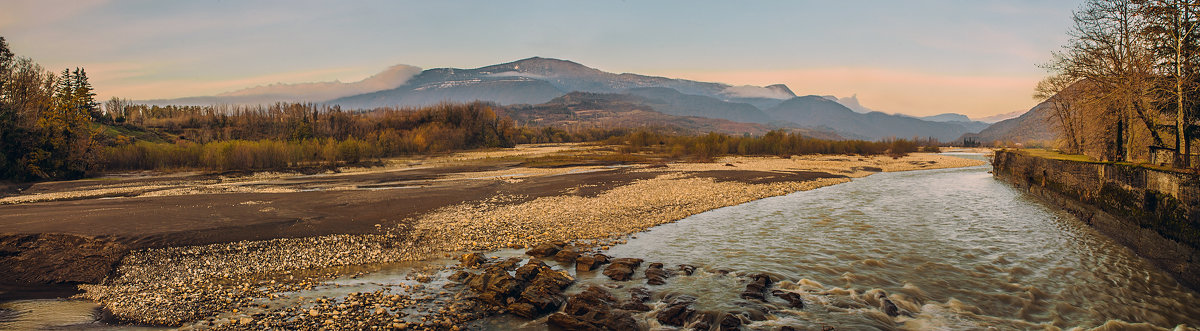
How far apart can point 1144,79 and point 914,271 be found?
43.9ft

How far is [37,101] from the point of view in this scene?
3131 centimetres

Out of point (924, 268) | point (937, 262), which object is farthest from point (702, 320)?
point (937, 262)

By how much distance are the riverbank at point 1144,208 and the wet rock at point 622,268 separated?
37.7 ft

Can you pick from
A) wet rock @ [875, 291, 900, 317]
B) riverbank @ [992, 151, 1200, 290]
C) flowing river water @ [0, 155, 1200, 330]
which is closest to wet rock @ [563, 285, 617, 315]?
flowing river water @ [0, 155, 1200, 330]

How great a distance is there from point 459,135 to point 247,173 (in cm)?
4210

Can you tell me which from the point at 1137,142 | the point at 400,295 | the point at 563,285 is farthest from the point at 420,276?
the point at 1137,142

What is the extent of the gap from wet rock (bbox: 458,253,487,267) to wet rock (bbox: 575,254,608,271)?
2.22m

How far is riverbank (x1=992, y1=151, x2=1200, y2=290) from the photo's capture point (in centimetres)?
1141

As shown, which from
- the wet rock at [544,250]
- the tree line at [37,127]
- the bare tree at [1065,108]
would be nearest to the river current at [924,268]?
the wet rock at [544,250]

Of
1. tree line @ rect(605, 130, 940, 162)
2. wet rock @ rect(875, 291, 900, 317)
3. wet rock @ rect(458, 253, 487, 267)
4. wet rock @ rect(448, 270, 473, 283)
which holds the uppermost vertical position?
tree line @ rect(605, 130, 940, 162)

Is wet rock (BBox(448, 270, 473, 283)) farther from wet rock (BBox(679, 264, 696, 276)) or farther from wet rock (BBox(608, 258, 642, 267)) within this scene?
wet rock (BBox(679, 264, 696, 276))

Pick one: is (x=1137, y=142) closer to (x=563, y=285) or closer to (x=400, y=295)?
(x=563, y=285)

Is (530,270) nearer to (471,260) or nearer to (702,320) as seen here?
(471,260)

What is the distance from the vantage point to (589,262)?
38.3ft
